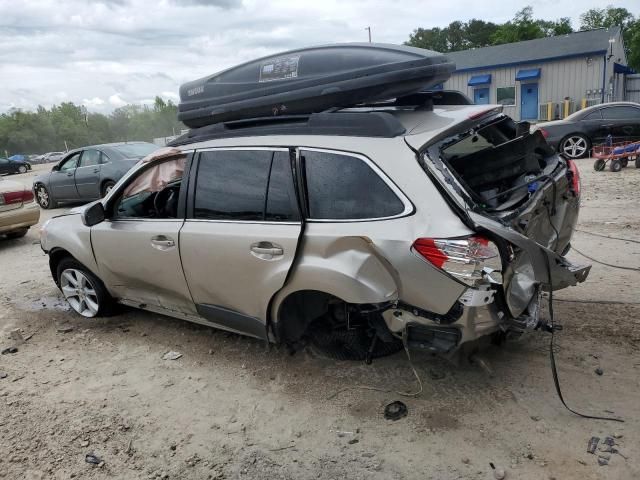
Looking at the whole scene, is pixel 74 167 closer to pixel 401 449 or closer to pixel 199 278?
pixel 199 278

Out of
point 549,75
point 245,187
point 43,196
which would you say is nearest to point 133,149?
point 43,196

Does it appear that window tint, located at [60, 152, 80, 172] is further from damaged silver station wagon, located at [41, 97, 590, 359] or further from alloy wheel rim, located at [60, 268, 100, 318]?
damaged silver station wagon, located at [41, 97, 590, 359]

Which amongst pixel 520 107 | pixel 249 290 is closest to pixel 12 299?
pixel 249 290

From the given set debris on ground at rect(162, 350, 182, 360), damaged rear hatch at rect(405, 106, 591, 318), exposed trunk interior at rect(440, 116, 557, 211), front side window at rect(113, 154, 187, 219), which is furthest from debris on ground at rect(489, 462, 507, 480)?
front side window at rect(113, 154, 187, 219)

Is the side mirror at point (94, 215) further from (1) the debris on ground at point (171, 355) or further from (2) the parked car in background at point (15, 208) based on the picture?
(2) the parked car in background at point (15, 208)

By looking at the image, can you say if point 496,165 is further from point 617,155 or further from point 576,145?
point 576,145

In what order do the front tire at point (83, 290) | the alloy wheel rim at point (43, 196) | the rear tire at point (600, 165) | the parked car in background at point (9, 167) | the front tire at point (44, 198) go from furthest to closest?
the parked car in background at point (9, 167), the alloy wheel rim at point (43, 196), the front tire at point (44, 198), the rear tire at point (600, 165), the front tire at point (83, 290)

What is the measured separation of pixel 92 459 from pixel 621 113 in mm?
13870

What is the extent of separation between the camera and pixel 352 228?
2938mm

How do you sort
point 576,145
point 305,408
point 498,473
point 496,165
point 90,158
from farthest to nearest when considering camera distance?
1. point 576,145
2. point 90,158
3. point 496,165
4. point 305,408
5. point 498,473

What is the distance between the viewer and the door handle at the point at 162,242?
3.80 meters

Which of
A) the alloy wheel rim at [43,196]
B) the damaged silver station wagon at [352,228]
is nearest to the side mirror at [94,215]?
the damaged silver station wagon at [352,228]

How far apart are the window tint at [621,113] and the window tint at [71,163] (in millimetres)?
12668

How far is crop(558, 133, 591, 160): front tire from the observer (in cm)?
1326
